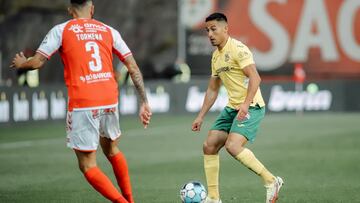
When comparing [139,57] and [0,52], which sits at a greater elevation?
[0,52]

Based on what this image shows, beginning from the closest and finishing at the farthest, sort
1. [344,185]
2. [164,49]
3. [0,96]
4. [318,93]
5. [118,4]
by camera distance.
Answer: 1. [344,185]
2. [0,96]
3. [318,93]
4. [118,4]
5. [164,49]

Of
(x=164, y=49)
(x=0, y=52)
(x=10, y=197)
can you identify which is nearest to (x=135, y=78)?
(x=10, y=197)

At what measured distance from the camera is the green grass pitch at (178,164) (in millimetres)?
Result: 12016

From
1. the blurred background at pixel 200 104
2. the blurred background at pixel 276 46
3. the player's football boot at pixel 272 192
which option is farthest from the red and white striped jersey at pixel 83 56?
the blurred background at pixel 276 46

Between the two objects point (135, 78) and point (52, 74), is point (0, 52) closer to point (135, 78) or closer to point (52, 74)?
point (52, 74)

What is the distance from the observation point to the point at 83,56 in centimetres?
931

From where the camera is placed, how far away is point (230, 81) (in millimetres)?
10531

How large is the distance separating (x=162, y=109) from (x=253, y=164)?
63.9 ft

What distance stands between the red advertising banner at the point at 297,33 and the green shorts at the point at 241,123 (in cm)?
2169

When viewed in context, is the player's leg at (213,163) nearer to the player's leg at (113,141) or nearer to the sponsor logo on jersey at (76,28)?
the player's leg at (113,141)

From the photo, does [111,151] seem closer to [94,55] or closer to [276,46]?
[94,55]

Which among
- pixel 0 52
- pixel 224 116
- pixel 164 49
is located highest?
pixel 224 116

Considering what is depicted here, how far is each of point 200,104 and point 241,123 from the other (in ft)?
66.7

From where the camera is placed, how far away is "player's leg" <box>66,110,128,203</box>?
9289 mm
